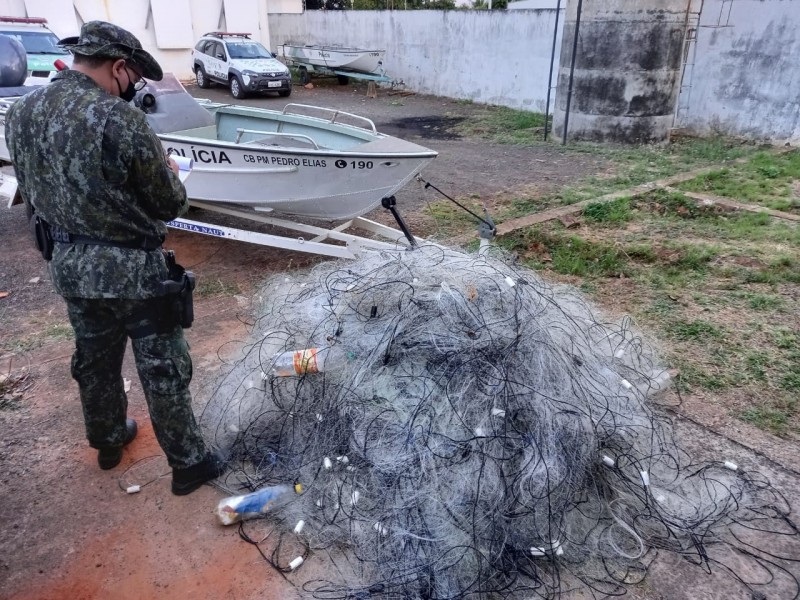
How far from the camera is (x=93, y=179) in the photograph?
2379mm

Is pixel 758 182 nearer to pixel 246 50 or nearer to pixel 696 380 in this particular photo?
pixel 696 380

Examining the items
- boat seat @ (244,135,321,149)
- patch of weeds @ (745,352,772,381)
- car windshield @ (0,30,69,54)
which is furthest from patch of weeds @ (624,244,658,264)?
car windshield @ (0,30,69,54)

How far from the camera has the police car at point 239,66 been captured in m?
16.5

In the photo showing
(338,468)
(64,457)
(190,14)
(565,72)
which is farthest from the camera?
(190,14)

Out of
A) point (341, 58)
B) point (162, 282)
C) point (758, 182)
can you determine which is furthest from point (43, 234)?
point (341, 58)

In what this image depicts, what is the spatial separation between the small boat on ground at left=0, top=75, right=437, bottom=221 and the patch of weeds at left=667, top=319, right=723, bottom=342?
7.67ft

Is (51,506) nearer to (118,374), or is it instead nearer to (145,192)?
(118,374)

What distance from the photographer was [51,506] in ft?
9.39

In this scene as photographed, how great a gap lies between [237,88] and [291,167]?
13.3 metres

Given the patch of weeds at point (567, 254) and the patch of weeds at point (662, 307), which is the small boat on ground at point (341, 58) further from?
the patch of weeds at point (662, 307)

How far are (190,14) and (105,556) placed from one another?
2198cm

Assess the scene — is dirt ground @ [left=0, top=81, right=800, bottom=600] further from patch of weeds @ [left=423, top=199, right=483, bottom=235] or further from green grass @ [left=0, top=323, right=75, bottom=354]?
patch of weeds @ [left=423, top=199, right=483, bottom=235]

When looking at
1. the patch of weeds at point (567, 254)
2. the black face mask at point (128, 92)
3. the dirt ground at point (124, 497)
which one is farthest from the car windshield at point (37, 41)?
the black face mask at point (128, 92)

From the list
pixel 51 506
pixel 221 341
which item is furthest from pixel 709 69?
pixel 51 506
